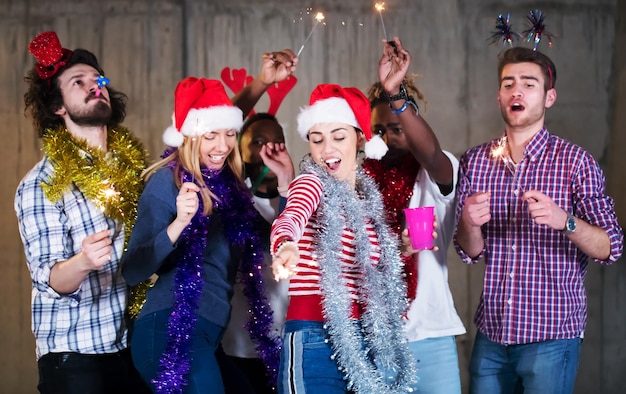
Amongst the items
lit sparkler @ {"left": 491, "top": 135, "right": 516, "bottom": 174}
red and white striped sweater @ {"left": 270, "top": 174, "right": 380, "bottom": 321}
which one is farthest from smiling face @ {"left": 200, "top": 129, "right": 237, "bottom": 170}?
lit sparkler @ {"left": 491, "top": 135, "right": 516, "bottom": 174}

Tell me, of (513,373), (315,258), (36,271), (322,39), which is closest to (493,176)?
(513,373)

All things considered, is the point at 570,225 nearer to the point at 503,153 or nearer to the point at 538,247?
the point at 538,247

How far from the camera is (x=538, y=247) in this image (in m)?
2.84

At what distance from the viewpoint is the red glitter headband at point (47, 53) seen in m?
3.04

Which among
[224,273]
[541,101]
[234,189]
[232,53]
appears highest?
[232,53]

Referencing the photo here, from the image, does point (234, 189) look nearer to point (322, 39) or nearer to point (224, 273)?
point (224, 273)

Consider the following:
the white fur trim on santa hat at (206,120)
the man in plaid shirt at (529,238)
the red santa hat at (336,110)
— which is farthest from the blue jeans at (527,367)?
the white fur trim on santa hat at (206,120)

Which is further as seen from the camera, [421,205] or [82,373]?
[421,205]

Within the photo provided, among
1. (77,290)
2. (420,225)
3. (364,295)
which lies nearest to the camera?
Result: (364,295)

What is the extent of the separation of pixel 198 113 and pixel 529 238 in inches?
52.6

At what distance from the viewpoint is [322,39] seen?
4.90m

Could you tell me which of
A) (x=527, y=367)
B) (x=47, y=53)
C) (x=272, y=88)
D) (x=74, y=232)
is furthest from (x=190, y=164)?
(x=272, y=88)

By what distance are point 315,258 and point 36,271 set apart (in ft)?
3.39

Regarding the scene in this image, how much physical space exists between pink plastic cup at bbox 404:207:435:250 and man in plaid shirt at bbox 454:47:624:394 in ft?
0.67
